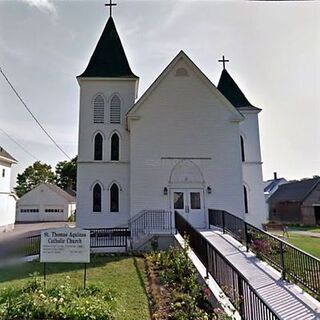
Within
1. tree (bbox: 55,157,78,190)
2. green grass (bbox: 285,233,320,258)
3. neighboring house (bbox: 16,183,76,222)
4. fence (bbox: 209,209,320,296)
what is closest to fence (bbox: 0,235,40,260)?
fence (bbox: 209,209,320,296)

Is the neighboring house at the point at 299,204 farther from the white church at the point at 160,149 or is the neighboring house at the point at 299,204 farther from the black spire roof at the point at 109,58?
the black spire roof at the point at 109,58

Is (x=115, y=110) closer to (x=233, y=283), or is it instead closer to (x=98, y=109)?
(x=98, y=109)

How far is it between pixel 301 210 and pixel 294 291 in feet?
122

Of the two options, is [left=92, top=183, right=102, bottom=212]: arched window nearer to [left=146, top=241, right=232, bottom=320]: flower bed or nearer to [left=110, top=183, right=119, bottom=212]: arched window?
[left=110, top=183, right=119, bottom=212]: arched window

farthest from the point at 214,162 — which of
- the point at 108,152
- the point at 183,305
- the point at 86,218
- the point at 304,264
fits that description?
the point at 183,305

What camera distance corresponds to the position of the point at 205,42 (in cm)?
861

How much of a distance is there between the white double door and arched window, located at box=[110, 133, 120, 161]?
444cm

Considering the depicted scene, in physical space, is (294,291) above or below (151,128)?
below

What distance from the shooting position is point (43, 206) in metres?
40.8

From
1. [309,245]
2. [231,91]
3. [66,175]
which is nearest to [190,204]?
[309,245]

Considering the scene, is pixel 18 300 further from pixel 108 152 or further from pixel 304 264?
pixel 108 152

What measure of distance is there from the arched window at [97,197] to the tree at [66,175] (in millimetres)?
45424

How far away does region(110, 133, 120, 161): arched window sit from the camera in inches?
696

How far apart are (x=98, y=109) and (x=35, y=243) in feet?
29.7
